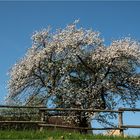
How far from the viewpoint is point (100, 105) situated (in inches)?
1515

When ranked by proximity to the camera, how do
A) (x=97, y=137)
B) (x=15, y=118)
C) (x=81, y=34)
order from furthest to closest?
1. (x=81, y=34)
2. (x=15, y=118)
3. (x=97, y=137)

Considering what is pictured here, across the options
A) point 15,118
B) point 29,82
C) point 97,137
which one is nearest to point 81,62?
point 29,82

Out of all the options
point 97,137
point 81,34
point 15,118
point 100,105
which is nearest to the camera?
point 97,137

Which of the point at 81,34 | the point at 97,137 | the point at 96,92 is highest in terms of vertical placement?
the point at 81,34

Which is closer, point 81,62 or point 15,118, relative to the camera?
point 15,118

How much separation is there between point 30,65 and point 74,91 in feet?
14.1

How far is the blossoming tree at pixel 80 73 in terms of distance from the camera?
38.9m

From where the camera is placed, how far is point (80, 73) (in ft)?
130

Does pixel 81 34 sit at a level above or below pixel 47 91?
above

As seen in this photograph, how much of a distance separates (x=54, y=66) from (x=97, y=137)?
23.1m

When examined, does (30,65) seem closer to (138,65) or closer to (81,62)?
(81,62)

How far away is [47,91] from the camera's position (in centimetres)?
3991

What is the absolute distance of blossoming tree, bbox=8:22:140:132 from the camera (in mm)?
38875

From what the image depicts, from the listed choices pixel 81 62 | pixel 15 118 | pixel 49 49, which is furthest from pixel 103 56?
pixel 15 118
